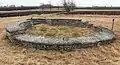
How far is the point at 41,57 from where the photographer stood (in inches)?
400

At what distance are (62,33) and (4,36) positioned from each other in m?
4.07

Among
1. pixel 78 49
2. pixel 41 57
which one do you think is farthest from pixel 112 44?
pixel 41 57

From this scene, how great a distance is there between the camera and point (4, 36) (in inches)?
564

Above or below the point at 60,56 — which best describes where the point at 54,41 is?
above

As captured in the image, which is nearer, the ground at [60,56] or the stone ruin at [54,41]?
the ground at [60,56]

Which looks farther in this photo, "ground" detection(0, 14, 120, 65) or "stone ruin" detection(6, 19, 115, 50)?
"stone ruin" detection(6, 19, 115, 50)

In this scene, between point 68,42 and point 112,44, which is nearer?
point 68,42

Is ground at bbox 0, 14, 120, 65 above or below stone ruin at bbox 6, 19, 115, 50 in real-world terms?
below

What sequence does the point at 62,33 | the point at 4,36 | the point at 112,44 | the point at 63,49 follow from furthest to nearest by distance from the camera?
the point at 4,36 < the point at 62,33 < the point at 112,44 < the point at 63,49

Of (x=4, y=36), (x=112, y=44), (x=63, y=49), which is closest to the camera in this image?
(x=63, y=49)

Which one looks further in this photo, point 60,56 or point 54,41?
point 54,41

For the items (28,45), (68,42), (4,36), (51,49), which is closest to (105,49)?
(68,42)

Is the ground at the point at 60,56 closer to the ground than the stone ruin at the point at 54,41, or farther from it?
closer to the ground

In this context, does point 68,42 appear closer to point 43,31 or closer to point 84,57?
point 84,57
